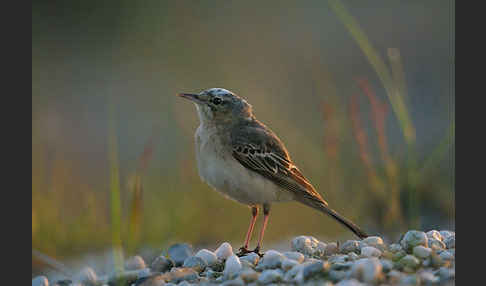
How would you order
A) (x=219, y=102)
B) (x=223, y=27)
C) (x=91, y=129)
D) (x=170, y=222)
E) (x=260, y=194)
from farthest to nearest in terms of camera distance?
(x=223, y=27) → (x=91, y=129) → (x=170, y=222) → (x=219, y=102) → (x=260, y=194)

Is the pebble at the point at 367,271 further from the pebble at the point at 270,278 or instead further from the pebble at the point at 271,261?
the pebble at the point at 271,261

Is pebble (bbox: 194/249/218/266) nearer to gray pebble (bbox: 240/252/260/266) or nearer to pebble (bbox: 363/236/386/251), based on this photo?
gray pebble (bbox: 240/252/260/266)

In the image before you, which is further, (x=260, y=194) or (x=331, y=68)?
(x=331, y=68)

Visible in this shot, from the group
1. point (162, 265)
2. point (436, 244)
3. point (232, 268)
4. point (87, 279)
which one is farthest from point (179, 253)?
point (436, 244)

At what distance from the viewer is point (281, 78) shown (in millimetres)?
14594

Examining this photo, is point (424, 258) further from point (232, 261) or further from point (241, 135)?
point (241, 135)

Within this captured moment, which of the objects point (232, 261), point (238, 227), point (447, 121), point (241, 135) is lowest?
point (232, 261)

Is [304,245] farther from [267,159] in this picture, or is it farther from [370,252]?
[267,159]

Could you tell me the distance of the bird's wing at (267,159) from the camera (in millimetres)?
5281

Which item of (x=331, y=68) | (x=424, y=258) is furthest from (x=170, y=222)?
(x=331, y=68)

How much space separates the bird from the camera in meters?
5.16

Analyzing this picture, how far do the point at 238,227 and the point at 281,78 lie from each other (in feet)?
25.1

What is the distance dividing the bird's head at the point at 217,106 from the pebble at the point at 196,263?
1315mm

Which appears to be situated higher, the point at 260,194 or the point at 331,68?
the point at 331,68
